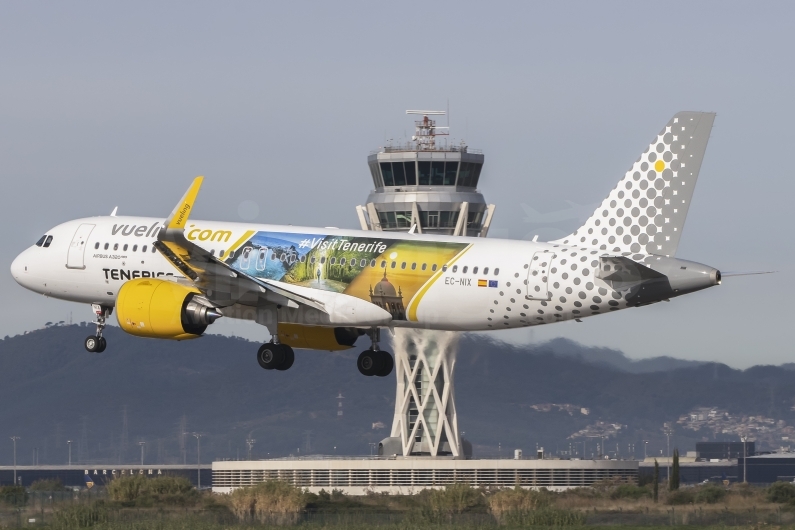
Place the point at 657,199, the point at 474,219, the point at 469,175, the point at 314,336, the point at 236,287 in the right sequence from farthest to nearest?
1. the point at 469,175
2. the point at 474,219
3. the point at 314,336
4. the point at 657,199
5. the point at 236,287

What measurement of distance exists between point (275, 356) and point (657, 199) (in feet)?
48.2

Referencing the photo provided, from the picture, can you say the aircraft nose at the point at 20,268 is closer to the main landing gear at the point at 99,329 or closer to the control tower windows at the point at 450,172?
the main landing gear at the point at 99,329

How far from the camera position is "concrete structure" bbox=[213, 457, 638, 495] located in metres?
131

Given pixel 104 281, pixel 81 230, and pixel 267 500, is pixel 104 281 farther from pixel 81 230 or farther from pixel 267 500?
pixel 267 500

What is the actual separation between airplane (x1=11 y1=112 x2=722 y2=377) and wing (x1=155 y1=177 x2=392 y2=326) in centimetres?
5

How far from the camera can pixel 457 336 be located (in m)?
118

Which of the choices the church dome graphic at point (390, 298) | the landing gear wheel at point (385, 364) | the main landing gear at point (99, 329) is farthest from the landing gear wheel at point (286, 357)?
the main landing gear at point (99, 329)

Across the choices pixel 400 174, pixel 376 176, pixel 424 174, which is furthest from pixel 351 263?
pixel 376 176

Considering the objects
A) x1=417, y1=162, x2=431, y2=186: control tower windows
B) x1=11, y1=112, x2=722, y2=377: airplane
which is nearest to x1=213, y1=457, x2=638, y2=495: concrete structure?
x1=417, y1=162, x2=431, y2=186: control tower windows

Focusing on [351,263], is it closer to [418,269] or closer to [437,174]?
[418,269]

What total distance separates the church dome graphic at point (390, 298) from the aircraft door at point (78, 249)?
11.9 meters

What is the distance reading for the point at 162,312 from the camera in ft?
172

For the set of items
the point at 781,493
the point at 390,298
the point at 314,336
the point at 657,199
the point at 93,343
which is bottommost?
the point at 781,493

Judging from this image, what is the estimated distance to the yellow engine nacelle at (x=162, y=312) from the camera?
172 feet
